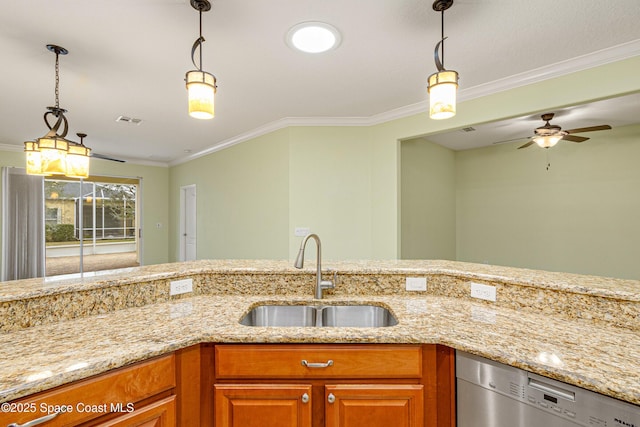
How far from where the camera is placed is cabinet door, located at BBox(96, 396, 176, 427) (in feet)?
3.28

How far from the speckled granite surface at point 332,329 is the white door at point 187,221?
470 centimetres

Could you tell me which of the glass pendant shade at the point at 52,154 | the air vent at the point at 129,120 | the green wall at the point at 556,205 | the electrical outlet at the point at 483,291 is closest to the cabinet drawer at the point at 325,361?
the electrical outlet at the point at 483,291

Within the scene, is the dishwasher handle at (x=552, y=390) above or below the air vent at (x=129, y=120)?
below

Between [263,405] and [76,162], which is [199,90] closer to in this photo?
[263,405]

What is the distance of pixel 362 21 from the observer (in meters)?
1.89

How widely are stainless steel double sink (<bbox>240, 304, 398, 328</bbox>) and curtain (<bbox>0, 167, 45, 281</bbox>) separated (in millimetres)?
6130

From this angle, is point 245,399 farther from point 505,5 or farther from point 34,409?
point 505,5

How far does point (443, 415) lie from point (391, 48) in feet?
7.30

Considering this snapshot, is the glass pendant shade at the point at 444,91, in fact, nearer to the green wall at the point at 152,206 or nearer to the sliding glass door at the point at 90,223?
the sliding glass door at the point at 90,223

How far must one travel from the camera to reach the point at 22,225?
211 inches

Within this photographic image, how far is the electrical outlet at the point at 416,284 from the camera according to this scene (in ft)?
5.75

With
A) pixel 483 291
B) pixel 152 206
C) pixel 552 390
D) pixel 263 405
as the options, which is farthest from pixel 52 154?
pixel 152 206

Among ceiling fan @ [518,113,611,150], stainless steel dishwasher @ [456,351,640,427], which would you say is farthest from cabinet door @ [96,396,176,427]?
ceiling fan @ [518,113,611,150]

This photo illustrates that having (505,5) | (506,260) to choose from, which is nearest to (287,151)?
(505,5)
